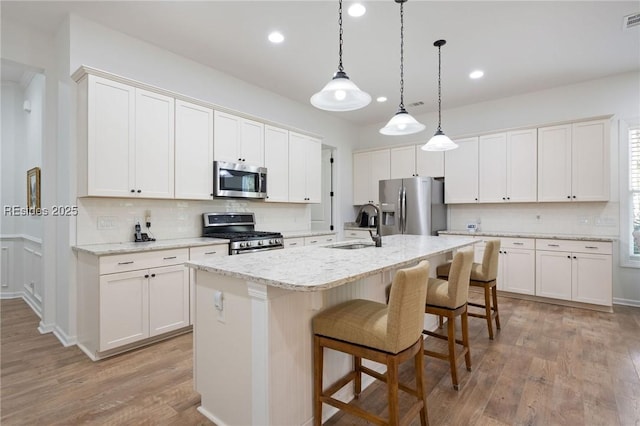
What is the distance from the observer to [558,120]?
181 inches

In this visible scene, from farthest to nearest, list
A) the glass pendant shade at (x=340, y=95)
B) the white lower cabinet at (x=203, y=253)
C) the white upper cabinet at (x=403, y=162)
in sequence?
the white upper cabinet at (x=403, y=162)
the white lower cabinet at (x=203, y=253)
the glass pendant shade at (x=340, y=95)

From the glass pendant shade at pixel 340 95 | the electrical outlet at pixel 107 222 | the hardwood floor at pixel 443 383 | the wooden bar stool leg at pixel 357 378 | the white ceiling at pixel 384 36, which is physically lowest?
the hardwood floor at pixel 443 383

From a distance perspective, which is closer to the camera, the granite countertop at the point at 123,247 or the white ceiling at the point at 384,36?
the granite countertop at the point at 123,247

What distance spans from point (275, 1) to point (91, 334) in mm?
3261

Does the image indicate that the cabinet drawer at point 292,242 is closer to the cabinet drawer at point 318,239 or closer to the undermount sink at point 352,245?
the cabinet drawer at point 318,239

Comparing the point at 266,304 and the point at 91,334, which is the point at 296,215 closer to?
the point at 91,334

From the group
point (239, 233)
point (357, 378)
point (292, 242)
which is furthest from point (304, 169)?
point (357, 378)

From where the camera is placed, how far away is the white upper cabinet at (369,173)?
5.96 m

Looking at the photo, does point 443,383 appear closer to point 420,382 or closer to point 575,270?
point 420,382

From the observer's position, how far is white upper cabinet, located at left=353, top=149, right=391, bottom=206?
19.6 ft

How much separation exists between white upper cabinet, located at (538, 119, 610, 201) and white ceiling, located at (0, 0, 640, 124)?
29.1 inches

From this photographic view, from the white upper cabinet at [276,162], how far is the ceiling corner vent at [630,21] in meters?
3.83

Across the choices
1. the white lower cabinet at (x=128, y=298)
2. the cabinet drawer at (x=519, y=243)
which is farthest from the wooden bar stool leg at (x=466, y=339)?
the cabinet drawer at (x=519, y=243)

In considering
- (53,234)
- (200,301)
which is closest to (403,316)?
(200,301)
